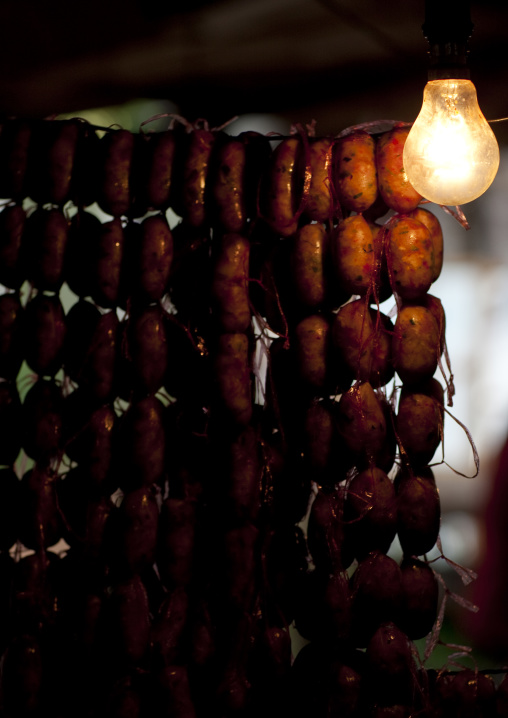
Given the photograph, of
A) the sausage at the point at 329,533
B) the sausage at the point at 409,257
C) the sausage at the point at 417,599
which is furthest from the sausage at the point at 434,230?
the sausage at the point at 417,599

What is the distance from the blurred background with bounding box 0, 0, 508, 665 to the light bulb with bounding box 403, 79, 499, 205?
164cm

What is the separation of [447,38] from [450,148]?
0.72ft

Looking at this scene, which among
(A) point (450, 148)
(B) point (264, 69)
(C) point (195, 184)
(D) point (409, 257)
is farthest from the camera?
(B) point (264, 69)

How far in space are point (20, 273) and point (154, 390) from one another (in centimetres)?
44

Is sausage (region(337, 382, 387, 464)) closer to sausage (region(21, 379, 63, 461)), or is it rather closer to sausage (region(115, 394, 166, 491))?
sausage (region(115, 394, 166, 491))

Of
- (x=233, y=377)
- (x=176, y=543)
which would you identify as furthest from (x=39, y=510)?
(x=233, y=377)

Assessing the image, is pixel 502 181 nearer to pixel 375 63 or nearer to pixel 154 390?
pixel 375 63

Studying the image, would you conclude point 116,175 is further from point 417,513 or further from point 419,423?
point 417,513

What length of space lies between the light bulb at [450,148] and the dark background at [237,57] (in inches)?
65.2

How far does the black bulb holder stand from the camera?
1.34 meters

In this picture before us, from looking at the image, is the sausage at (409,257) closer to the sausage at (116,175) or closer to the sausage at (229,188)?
the sausage at (229,188)

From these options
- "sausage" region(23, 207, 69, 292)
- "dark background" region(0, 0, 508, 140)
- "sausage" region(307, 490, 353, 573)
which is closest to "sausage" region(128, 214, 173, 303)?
→ "sausage" region(23, 207, 69, 292)

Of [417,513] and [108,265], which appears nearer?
[417,513]

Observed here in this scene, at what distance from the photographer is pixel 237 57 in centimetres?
331
